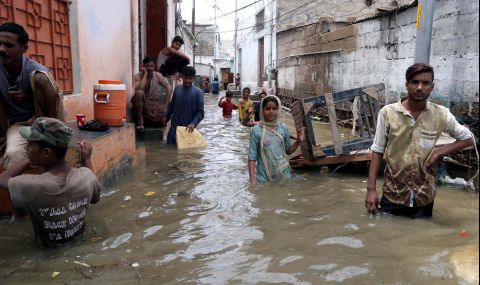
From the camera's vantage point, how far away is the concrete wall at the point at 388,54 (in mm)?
6008

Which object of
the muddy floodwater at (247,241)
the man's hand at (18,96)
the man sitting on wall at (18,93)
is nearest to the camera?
the muddy floodwater at (247,241)

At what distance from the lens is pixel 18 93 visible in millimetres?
3373

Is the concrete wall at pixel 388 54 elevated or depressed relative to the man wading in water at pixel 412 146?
elevated

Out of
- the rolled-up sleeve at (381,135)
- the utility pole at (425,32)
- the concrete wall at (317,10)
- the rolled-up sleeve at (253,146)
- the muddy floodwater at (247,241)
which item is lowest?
the muddy floodwater at (247,241)

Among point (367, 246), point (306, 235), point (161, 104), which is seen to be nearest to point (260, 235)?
point (306, 235)

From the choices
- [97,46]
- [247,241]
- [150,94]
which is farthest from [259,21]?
[247,241]

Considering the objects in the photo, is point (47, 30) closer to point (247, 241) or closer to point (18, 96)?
point (18, 96)

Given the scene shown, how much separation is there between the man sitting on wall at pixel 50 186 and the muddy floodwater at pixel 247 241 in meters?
0.19

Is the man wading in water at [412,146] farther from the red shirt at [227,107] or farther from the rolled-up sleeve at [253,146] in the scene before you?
the red shirt at [227,107]

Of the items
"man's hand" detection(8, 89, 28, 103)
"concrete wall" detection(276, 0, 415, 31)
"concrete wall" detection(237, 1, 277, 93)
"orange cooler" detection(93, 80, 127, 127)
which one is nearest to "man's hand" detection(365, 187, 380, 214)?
"man's hand" detection(8, 89, 28, 103)

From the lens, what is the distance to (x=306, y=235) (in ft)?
11.3

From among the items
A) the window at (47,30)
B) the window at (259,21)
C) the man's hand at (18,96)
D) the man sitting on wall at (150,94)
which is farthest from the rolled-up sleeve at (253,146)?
the window at (259,21)

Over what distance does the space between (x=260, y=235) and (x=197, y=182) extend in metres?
2.07

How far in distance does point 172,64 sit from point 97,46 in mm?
3759
